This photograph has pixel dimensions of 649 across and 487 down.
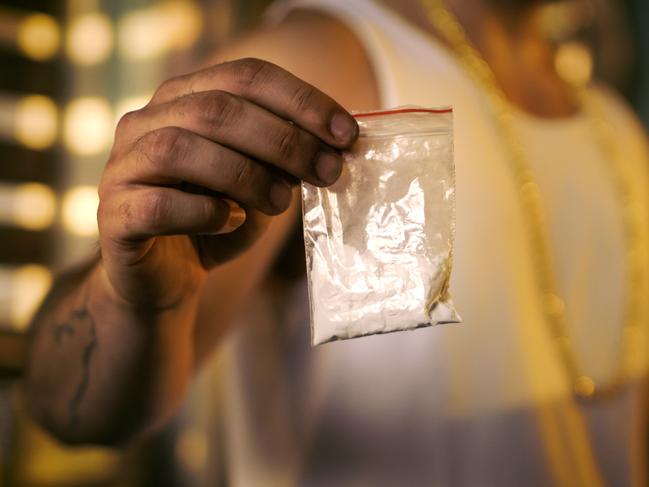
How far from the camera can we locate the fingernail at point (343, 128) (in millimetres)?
299

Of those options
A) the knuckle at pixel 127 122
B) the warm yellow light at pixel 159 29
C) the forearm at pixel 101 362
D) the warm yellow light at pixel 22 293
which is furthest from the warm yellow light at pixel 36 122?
the knuckle at pixel 127 122

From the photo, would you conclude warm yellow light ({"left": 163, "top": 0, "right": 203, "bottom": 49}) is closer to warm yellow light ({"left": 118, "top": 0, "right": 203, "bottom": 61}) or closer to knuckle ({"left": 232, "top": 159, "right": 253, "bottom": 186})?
warm yellow light ({"left": 118, "top": 0, "right": 203, "bottom": 61})

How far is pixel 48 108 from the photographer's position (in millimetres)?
2271

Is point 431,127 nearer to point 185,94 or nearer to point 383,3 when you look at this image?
point 185,94

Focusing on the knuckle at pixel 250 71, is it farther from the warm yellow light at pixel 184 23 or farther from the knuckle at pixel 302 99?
the warm yellow light at pixel 184 23

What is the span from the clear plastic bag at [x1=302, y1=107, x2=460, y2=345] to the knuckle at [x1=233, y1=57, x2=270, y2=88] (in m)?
0.05

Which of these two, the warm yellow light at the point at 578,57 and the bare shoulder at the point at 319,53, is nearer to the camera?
the bare shoulder at the point at 319,53

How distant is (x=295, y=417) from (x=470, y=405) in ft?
0.53

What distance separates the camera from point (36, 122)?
2.24 meters

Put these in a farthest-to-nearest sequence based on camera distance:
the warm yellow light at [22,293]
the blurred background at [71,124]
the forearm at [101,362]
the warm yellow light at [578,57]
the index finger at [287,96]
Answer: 1. the warm yellow light at [22,293]
2. the blurred background at [71,124]
3. the warm yellow light at [578,57]
4. the forearm at [101,362]
5. the index finger at [287,96]

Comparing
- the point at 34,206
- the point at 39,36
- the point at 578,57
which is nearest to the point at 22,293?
the point at 34,206

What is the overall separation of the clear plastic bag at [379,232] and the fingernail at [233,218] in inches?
1.5

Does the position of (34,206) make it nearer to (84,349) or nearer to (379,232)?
(84,349)

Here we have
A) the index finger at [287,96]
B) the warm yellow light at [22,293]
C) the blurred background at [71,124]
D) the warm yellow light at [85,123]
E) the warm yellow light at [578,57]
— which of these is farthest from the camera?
the warm yellow light at [85,123]
